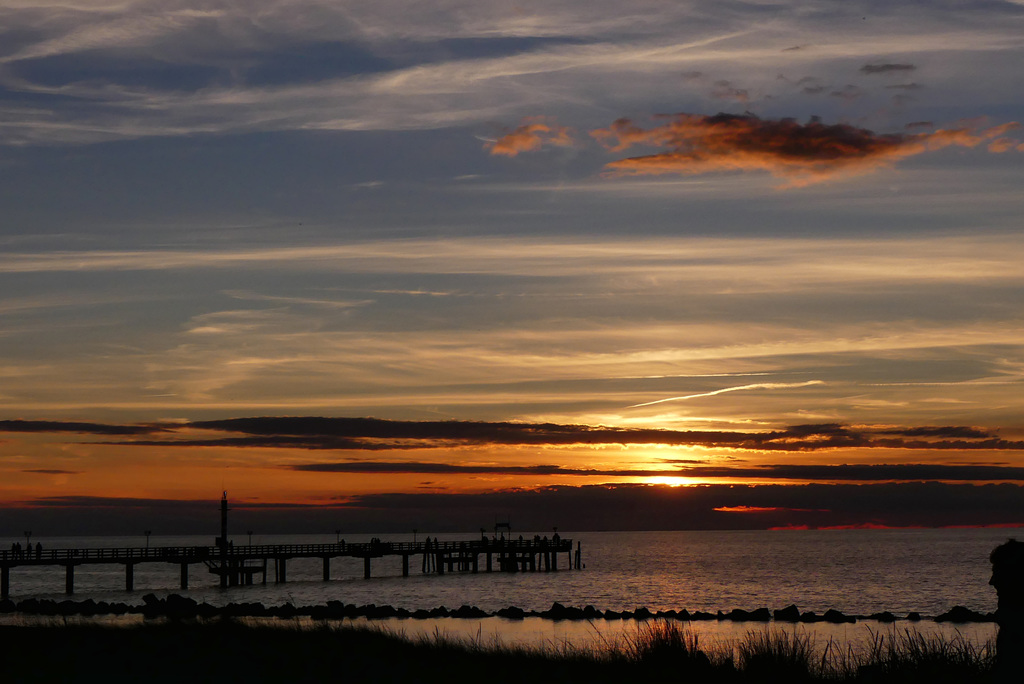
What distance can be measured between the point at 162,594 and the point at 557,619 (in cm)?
A: 4305

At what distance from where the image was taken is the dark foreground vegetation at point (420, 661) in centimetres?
2347

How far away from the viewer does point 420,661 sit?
28.2m

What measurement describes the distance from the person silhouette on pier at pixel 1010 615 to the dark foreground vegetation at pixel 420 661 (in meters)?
9.32

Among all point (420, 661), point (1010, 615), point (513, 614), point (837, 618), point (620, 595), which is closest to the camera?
point (1010, 615)

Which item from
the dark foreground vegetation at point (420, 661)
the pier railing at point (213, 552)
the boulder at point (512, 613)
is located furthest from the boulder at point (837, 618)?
the pier railing at point (213, 552)

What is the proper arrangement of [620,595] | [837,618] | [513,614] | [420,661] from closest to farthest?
[420,661] < [837,618] < [513,614] < [620,595]

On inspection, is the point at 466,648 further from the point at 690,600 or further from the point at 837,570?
the point at 837,570

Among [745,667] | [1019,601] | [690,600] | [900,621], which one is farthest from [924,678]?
[690,600]

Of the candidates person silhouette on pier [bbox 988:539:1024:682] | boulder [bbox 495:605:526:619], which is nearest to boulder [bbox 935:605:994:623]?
boulder [bbox 495:605:526:619]

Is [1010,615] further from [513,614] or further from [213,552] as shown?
[213,552]

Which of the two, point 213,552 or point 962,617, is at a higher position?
point 213,552

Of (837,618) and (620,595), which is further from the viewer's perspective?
(620,595)

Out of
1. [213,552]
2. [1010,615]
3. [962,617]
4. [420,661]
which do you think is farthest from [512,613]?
[1010,615]

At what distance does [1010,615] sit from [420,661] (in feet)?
61.2
